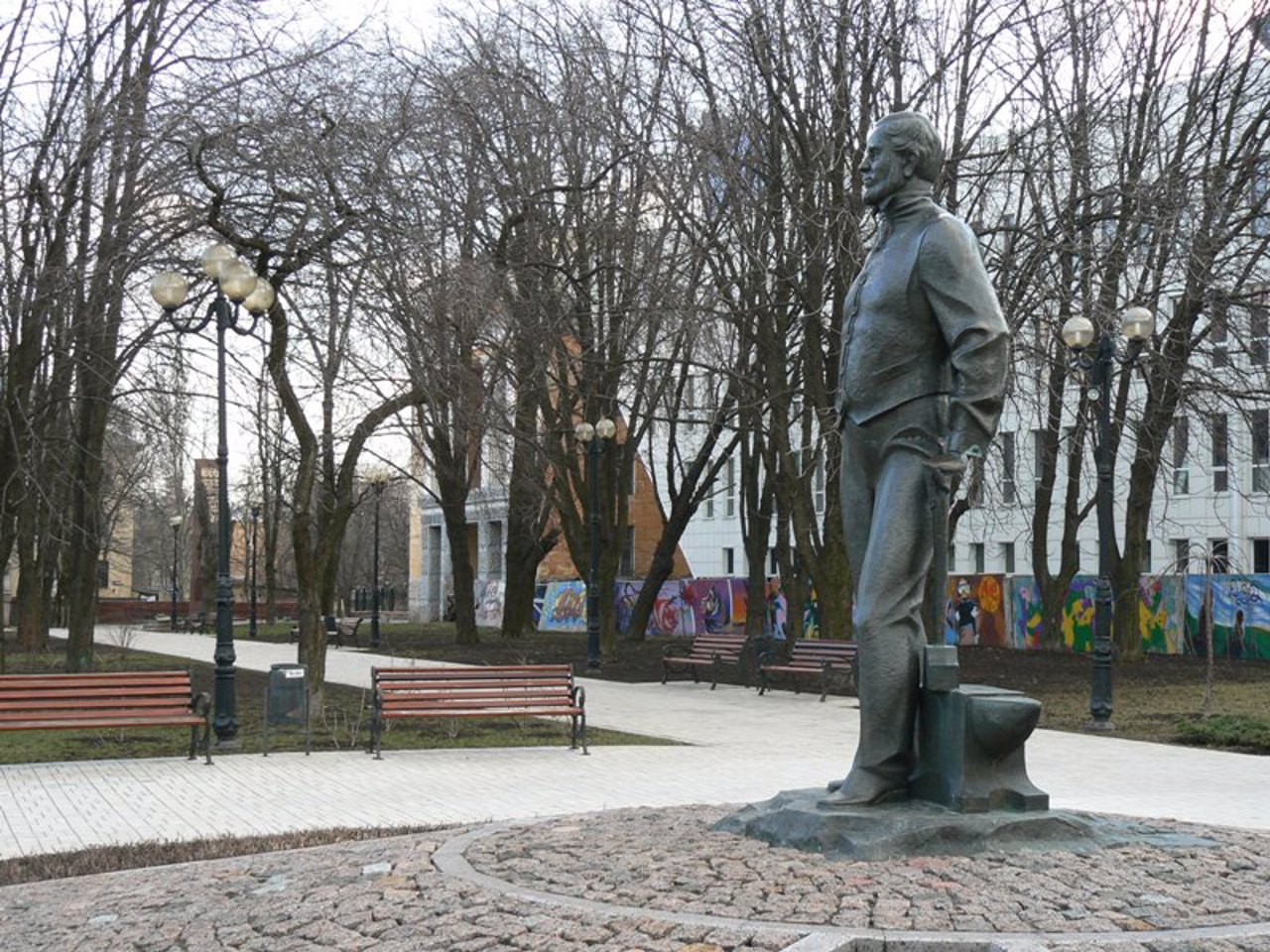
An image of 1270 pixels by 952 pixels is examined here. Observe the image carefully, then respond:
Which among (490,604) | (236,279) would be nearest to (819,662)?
(236,279)

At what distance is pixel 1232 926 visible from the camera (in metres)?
5.75

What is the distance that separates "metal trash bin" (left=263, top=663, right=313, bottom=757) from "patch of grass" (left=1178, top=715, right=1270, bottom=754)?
30.9 feet

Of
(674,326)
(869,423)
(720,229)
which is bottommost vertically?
(869,423)

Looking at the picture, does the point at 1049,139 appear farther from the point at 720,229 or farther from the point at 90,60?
the point at 90,60

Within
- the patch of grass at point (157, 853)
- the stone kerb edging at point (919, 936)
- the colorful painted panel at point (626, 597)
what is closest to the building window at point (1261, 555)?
the colorful painted panel at point (626, 597)

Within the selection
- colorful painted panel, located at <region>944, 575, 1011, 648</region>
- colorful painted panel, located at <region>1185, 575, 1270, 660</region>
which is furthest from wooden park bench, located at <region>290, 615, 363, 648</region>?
colorful painted panel, located at <region>1185, 575, 1270, 660</region>

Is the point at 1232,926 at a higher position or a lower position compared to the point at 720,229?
lower

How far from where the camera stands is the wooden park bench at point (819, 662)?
2209cm

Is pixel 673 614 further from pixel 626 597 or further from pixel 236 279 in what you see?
pixel 236 279

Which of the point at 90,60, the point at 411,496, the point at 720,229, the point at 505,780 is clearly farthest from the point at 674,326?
the point at 411,496

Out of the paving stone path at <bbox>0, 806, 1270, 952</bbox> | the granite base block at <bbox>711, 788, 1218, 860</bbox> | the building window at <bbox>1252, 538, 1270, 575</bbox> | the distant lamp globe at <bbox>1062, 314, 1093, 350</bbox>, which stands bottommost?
the paving stone path at <bbox>0, 806, 1270, 952</bbox>

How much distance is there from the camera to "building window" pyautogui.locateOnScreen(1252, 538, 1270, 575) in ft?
136

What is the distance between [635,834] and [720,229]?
1860 cm

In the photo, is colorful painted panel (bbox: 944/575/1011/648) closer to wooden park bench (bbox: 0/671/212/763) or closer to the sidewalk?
the sidewalk
